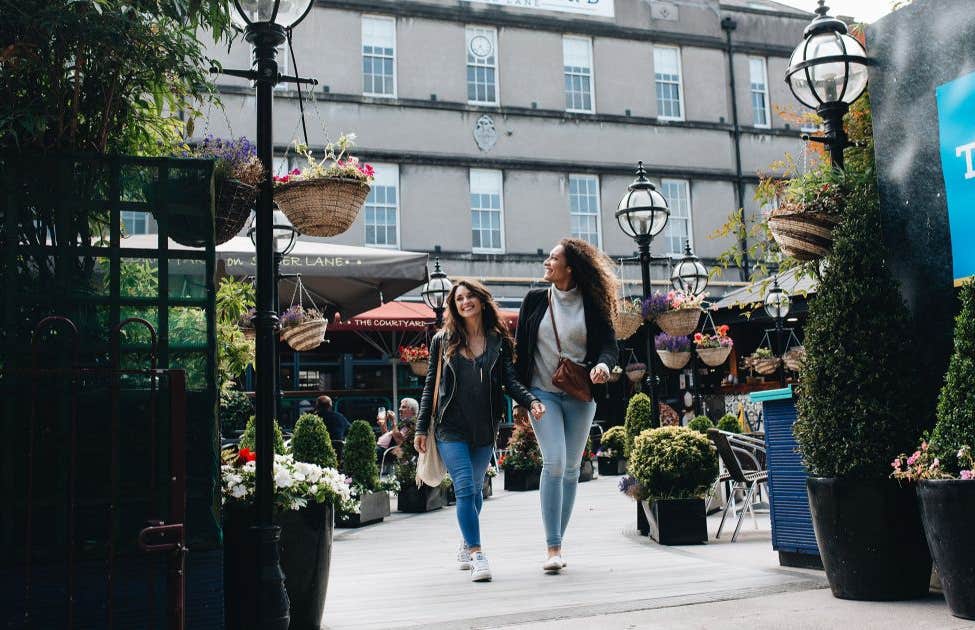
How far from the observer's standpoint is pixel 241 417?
13.7 metres

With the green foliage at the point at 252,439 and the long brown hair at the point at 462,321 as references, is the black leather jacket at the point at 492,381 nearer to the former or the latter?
the long brown hair at the point at 462,321

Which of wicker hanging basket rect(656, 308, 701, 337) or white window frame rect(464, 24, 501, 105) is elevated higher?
white window frame rect(464, 24, 501, 105)

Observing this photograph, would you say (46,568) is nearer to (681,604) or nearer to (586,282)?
(681,604)

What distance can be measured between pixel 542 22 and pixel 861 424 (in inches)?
837

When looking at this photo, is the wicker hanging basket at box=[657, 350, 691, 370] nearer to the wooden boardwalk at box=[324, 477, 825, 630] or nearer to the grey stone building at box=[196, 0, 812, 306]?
the wooden boardwalk at box=[324, 477, 825, 630]

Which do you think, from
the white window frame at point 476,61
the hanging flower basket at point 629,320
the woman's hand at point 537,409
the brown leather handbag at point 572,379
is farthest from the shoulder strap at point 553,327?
the white window frame at point 476,61

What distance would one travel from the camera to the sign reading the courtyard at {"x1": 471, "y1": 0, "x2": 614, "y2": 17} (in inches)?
954

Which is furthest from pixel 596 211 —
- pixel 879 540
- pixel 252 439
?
pixel 879 540

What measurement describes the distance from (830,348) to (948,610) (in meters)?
1.35

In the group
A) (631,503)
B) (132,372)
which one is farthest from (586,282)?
(631,503)

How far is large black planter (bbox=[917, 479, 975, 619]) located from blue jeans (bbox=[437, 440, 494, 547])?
2.60 metres

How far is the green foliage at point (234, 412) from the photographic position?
13.3 metres

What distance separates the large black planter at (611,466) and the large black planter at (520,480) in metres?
2.70

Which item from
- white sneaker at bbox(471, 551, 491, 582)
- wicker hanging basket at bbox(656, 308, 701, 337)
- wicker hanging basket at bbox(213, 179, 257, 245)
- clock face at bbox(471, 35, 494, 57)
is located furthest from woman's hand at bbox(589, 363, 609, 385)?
clock face at bbox(471, 35, 494, 57)
